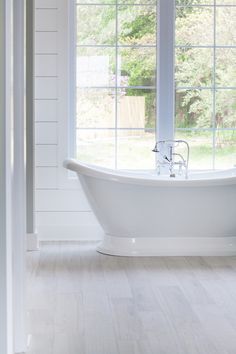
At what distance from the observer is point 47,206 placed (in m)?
6.01

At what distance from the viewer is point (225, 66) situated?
242 inches

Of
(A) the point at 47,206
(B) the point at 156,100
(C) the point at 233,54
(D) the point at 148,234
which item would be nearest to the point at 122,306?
(D) the point at 148,234

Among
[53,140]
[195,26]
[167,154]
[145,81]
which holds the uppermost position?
[195,26]

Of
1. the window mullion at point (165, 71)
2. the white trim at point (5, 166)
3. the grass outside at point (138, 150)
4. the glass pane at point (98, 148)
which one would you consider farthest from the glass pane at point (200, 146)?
the white trim at point (5, 166)

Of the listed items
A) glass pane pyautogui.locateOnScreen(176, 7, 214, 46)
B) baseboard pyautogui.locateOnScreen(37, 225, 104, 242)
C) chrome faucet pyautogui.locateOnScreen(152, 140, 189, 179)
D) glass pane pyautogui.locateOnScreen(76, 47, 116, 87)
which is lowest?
baseboard pyautogui.locateOnScreen(37, 225, 104, 242)

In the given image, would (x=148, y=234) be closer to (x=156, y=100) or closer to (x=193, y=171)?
(x=193, y=171)

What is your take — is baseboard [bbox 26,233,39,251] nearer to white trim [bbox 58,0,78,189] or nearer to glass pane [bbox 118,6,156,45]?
white trim [bbox 58,0,78,189]

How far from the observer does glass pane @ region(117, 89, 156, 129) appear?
6133 millimetres

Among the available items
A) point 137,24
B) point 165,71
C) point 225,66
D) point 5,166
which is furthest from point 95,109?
point 5,166

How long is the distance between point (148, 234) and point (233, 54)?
1924 millimetres

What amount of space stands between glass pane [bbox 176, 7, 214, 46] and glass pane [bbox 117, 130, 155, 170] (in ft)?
2.97

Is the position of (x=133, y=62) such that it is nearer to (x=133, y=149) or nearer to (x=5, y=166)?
(x=133, y=149)

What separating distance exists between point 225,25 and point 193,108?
0.80 meters

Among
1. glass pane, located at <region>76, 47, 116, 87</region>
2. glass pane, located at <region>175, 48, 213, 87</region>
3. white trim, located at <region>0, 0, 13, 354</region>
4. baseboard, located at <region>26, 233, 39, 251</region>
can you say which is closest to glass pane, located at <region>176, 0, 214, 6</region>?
glass pane, located at <region>175, 48, 213, 87</region>
